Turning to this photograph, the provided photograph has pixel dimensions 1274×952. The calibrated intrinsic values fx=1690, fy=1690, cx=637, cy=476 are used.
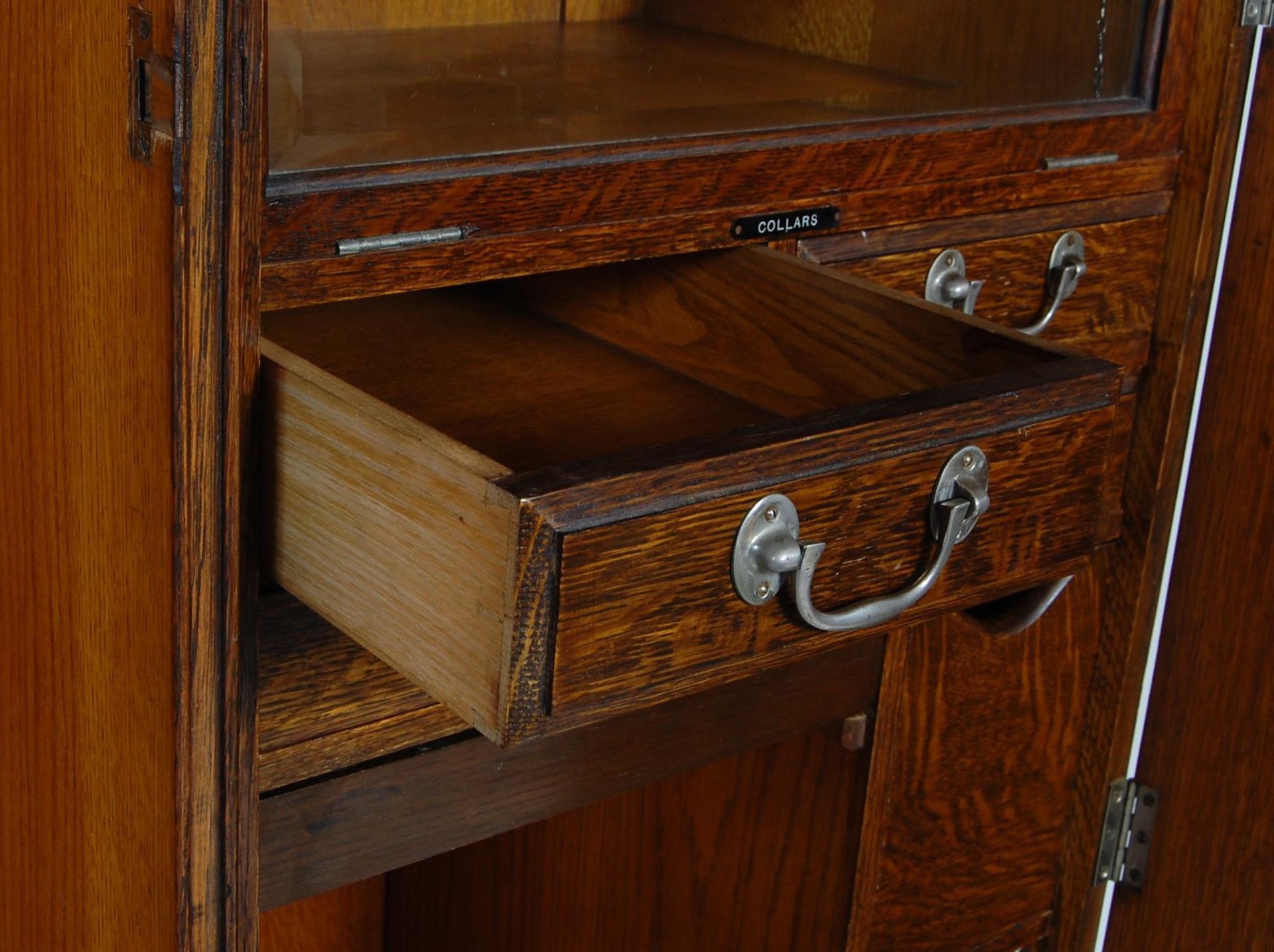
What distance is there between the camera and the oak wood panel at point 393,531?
0.61 meters

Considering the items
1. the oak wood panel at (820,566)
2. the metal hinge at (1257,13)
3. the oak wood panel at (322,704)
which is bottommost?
the oak wood panel at (322,704)

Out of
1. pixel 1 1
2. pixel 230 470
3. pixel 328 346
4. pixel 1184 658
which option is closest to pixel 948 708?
pixel 1184 658

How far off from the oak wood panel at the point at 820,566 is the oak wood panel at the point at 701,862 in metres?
0.27

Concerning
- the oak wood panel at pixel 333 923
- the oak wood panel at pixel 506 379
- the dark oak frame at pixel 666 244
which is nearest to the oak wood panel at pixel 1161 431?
the dark oak frame at pixel 666 244

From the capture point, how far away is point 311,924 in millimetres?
1347

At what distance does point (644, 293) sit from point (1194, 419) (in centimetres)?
48

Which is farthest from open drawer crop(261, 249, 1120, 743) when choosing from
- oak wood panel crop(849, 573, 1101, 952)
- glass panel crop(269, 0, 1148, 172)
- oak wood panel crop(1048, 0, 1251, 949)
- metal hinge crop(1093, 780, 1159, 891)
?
metal hinge crop(1093, 780, 1159, 891)

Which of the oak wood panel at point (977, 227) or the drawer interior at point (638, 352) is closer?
the drawer interior at point (638, 352)

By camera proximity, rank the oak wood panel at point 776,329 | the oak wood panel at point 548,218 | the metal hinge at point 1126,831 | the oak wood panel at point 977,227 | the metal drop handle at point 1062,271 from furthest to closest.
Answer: the metal hinge at point 1126,831 → the metal drop handle at point 1062,271 → the oak wood panel at point 977,227 → the oak wood panel at point 776,329 → the oak wood panel at point 548,218

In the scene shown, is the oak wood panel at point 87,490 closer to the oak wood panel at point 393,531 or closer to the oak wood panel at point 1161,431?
the oak wood panel at point 393,531

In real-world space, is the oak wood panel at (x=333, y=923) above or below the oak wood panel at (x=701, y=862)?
below

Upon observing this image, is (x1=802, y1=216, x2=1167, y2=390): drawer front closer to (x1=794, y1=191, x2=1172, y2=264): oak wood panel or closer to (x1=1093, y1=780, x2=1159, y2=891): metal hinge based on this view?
(x1=794, y1=191, x2=1172, y2=264): oak wood panel

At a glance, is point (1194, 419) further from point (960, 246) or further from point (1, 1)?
point (1, 1)

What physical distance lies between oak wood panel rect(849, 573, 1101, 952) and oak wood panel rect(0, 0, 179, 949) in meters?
0.46
